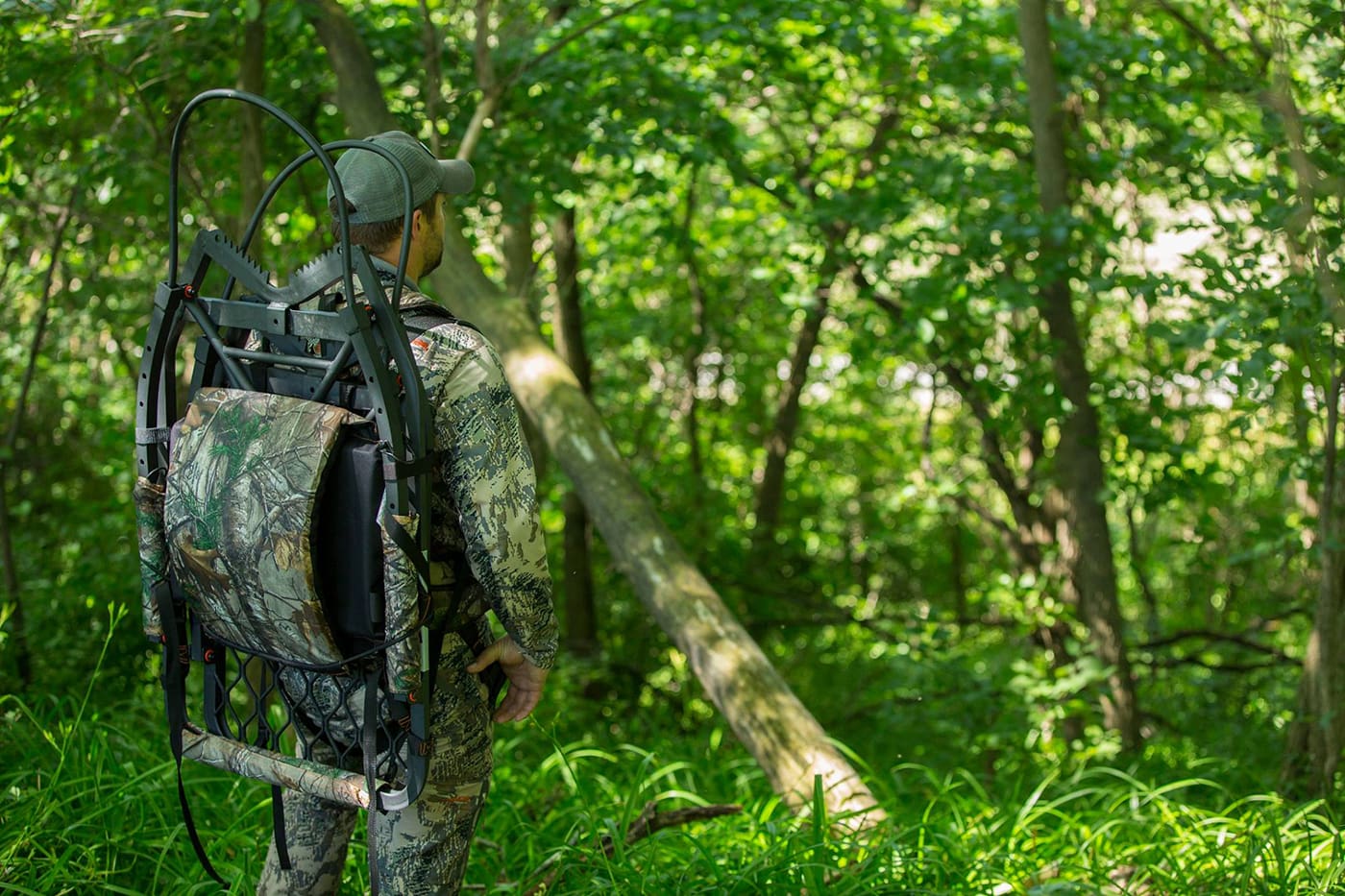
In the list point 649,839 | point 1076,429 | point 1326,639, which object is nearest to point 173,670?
point 649,839

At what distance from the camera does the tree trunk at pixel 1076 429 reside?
4.77 meters

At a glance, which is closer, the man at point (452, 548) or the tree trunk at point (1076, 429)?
the man at point (452, 548)

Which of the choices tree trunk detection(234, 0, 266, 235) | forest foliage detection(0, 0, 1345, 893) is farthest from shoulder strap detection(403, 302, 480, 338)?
tree trunk detection(234, 0, 266, 235)

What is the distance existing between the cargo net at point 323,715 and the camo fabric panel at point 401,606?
0.08m

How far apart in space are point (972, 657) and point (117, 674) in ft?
12.4

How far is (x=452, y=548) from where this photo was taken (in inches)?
82.0

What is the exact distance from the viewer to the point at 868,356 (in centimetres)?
518

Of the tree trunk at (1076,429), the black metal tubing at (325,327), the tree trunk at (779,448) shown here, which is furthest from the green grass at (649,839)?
the tree trunk at (779,448)

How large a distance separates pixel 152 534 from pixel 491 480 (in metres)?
0.68

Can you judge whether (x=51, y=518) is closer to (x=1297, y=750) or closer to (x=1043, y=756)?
(x=1043, y=756)

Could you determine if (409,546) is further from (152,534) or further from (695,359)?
(695,359)

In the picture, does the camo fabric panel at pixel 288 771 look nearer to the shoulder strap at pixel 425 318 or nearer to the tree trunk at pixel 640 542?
the shoulder strap at pixel 425 318

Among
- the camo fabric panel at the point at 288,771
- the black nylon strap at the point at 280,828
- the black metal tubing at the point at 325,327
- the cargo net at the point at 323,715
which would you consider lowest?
the black nylon strap at the point at 280,828

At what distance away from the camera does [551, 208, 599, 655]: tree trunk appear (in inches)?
257
